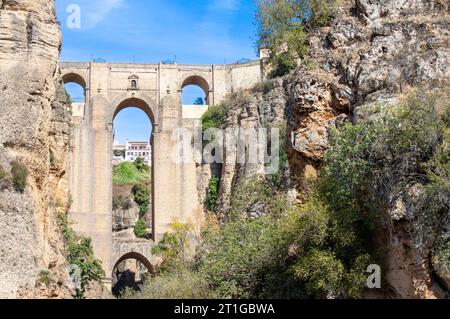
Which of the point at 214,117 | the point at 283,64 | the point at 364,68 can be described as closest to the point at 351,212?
the point at 364,68

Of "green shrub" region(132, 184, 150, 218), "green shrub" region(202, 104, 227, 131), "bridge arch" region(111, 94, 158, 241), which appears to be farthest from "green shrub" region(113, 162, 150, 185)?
"green shrub" region(202, 104, 227, 131)

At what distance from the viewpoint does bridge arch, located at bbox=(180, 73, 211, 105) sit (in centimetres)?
5031

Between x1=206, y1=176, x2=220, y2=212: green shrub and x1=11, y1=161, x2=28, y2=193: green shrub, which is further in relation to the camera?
x1=206, y1=176, x2=220, y2=212: green shrub

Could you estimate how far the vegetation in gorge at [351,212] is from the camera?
14.2 m

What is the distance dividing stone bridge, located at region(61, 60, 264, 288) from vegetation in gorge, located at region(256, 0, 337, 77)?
1127 centimetres

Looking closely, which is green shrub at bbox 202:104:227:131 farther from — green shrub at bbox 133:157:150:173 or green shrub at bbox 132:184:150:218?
green shrub at bbox 133:157:150:173

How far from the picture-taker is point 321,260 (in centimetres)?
1625

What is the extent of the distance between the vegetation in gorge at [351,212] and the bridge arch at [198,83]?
99.2 feet

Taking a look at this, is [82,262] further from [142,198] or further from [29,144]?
[142,198]

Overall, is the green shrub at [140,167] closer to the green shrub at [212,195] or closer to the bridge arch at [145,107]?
the bridge arch at [145,107]

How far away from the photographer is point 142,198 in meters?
51.5

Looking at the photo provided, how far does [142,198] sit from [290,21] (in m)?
24.0
